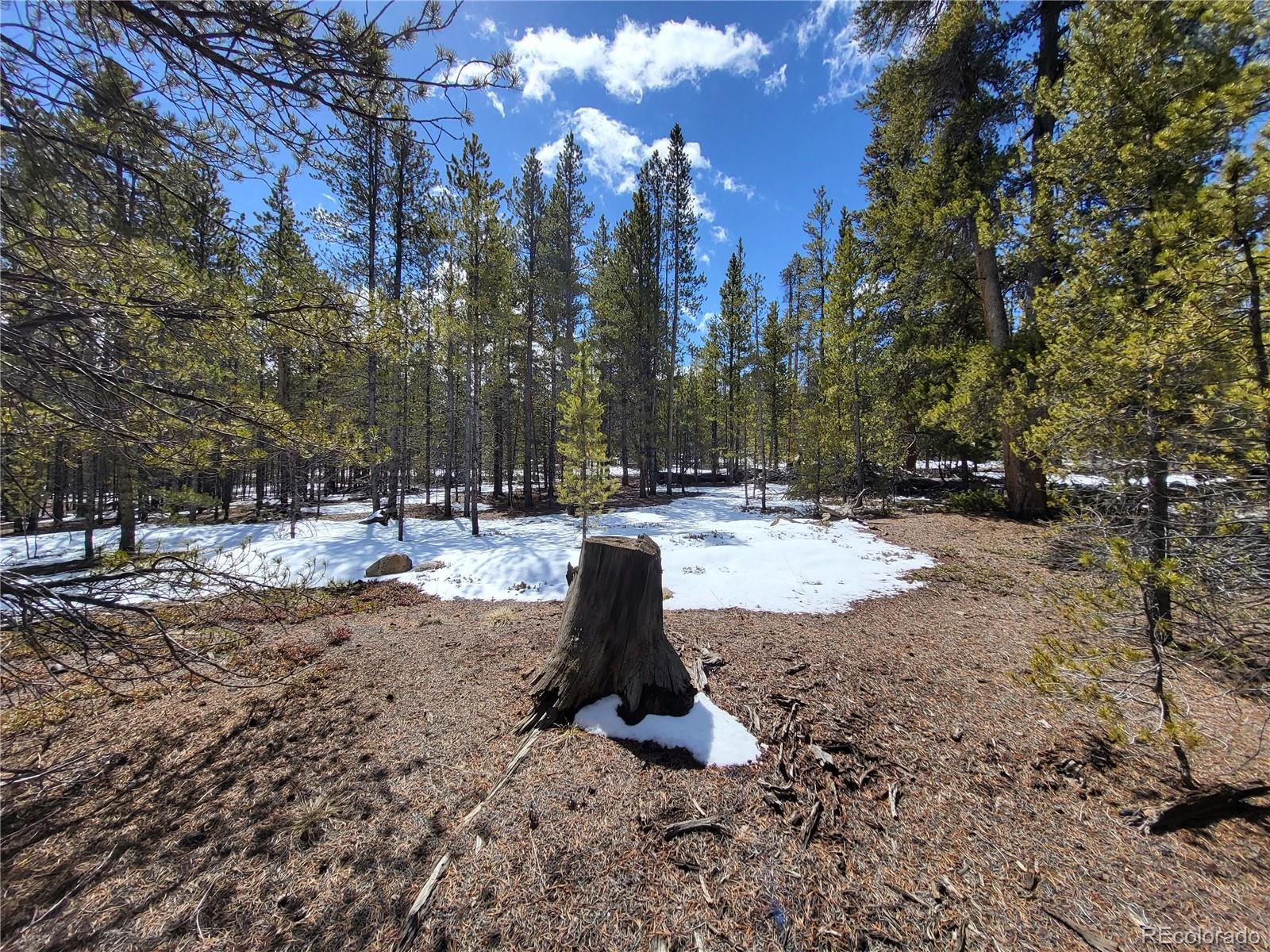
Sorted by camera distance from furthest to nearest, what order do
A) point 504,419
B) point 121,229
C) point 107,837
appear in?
point 504,419 < point 121,229 < point 107,837

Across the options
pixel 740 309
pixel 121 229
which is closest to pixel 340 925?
pixel 121 229

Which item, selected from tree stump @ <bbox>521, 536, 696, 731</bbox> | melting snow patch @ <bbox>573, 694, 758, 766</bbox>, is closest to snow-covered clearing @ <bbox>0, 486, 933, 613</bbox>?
tree stump @ <bbox>521, 536, 696, 731</bbox>

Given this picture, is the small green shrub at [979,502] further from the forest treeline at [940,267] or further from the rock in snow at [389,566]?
the rock in snow at [389,566]

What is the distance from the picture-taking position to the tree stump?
3285 millimetres

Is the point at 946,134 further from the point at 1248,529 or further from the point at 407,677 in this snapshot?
the point at 407,677

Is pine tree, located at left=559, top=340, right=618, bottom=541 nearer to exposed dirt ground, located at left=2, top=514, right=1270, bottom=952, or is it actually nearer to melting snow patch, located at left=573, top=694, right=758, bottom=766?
exposed dirt ground, located at left=2, top=514, right=1270, bottom=952

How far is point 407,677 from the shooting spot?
383 centimetres

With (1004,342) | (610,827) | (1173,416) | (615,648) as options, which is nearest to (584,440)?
(615,648)

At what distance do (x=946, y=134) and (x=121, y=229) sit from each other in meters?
15.2

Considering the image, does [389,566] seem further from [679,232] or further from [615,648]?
[679,232]

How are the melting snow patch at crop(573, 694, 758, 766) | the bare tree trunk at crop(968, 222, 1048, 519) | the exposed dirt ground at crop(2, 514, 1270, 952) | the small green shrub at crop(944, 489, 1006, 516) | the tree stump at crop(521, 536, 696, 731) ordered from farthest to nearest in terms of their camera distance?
the small green shrub at crop(944, 489, 1006, 516) < the bare tree trunk at crop(968, 222, 1048, 519) < the tree stump at crop(521, 536, 696, 731) < the melting snow patch at crop(573, 694, 758, 766) < the exposed dirt ground at crop(2, 514, 1270, 952)

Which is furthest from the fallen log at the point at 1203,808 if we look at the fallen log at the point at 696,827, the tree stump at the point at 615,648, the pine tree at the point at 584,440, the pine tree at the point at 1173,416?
the pine tree at the point at 584,440

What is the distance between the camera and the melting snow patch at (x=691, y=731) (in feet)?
9.31

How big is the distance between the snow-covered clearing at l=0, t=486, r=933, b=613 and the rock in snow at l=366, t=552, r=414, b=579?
0.25 metres
